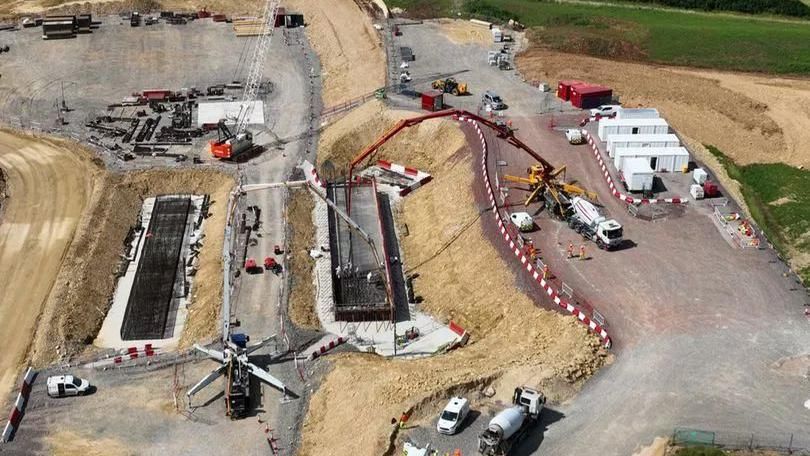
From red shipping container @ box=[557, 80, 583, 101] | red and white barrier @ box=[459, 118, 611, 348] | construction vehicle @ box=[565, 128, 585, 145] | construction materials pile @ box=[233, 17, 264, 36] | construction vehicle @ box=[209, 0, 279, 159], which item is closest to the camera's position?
red and white barrier @ box=[459, 118, 611, 348]

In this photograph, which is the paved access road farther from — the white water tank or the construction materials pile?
the construction materials pile

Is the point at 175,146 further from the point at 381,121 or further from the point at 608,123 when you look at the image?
the point at 608,123

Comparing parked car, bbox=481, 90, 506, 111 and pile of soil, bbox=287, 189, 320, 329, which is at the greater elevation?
parked car, bbox=481, 90, 506, 111

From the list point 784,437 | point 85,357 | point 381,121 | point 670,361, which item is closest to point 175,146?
point 381,121

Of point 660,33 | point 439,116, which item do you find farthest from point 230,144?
point 660,33

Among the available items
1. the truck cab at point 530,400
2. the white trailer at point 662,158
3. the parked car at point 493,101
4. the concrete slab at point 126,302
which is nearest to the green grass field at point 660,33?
the parked car at point 493,101

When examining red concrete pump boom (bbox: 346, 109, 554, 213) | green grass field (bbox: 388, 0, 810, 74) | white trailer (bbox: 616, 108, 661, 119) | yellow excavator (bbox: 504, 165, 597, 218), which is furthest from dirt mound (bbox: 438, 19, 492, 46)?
yellow excavator (bbox: 504, 165, 597, 218)
